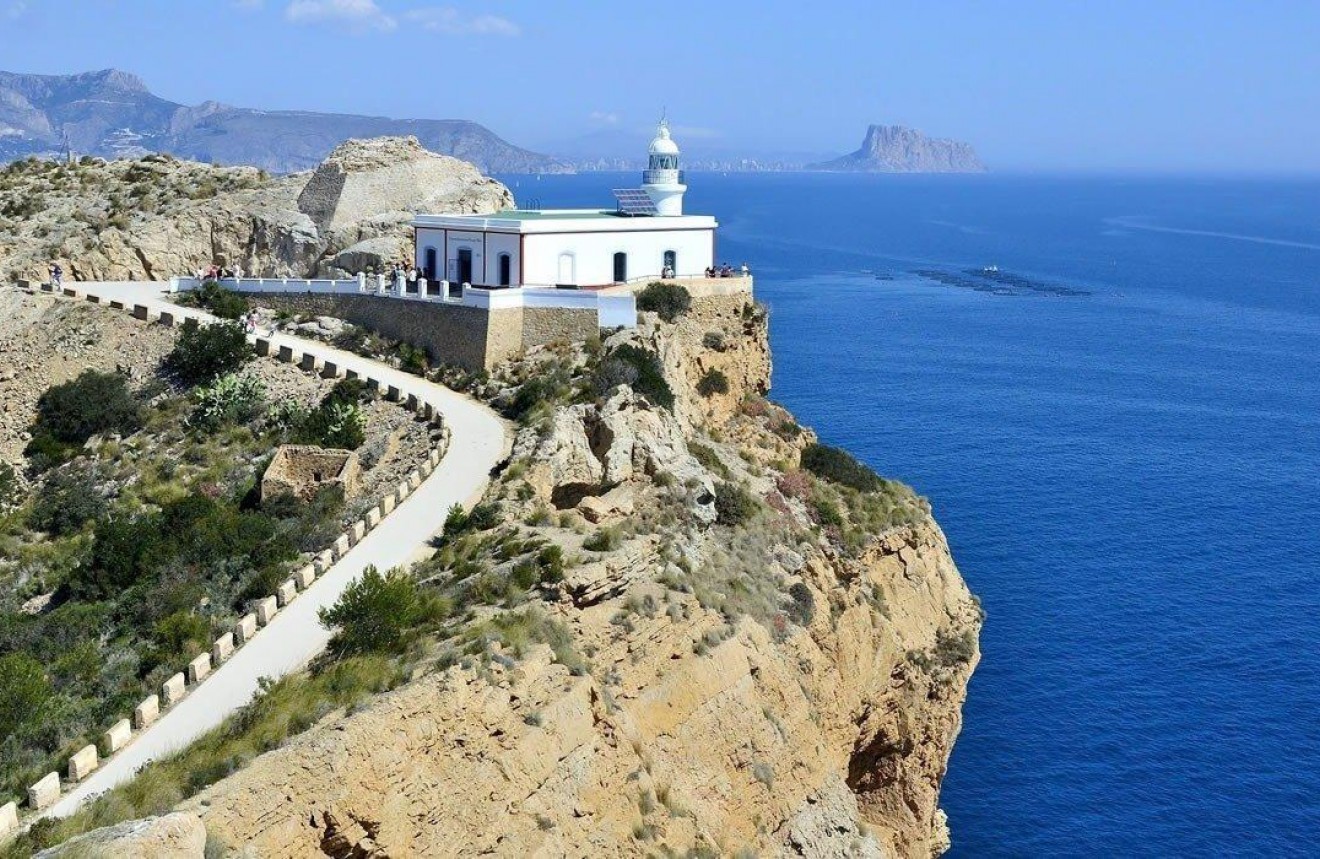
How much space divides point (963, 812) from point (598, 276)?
17.3 metres

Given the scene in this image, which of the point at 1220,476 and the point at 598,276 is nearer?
the point at 598,276

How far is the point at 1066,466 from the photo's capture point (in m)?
61.5

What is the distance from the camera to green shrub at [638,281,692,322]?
40906mm

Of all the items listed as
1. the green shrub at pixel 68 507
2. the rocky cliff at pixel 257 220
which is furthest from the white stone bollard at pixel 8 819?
the rocky cliff at pixel 257 220

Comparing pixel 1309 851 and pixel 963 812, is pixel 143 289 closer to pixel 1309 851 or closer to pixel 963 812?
pixel 963 812

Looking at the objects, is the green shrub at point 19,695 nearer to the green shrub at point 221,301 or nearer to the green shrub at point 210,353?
Answer: the green shrub at point 210,353

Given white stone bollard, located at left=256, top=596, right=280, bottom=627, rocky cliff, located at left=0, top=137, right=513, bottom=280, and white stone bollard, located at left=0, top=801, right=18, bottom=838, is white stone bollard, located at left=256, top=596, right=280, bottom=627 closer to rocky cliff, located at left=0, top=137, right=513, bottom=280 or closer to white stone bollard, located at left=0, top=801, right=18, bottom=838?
white stone bollard, located at left=0, top=801, right=18, bottom=838

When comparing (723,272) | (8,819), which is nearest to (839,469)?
(723,272)

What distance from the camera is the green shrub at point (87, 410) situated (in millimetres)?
40625

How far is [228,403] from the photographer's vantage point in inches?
1566

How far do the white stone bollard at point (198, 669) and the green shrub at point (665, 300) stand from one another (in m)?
20.1

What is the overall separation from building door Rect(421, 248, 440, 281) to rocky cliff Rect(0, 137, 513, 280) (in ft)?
12.2

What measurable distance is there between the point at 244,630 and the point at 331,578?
2626mm

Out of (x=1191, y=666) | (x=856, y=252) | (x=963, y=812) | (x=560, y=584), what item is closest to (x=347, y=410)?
(x=560, y=584)
